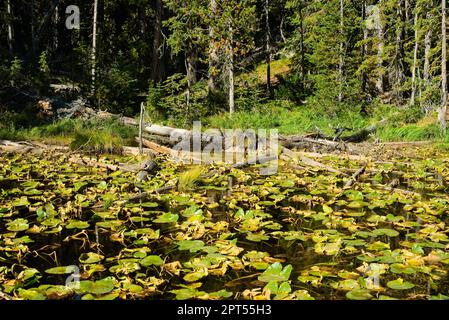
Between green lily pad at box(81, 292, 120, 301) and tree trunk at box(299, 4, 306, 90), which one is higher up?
tree trunk at box(299, 4, 306, 90)

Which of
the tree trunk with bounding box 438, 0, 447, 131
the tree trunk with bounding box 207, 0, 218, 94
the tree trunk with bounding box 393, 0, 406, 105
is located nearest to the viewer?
the tree trunk with bounding box 438, 0, 447, 131

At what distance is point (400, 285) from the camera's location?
351cm

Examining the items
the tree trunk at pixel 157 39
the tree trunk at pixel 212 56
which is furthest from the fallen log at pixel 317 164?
the tree trunk at pixel 157 39

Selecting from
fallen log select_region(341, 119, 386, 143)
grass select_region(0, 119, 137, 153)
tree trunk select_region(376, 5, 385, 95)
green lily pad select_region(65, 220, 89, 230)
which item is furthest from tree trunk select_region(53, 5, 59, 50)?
green lily pad select_region(65, 220, 89, 230)

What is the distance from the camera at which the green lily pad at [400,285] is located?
3483 mm

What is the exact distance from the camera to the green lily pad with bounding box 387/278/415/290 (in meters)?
3.48

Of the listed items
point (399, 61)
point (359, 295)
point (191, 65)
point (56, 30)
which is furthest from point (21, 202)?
point (56, 30)

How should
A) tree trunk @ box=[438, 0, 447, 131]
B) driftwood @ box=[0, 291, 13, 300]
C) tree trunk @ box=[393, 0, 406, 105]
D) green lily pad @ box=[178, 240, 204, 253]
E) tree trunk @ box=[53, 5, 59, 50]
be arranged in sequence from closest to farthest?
driftwood @ box=[0, 291, 13, 300], green lily pad @ box=[178, 240, 204, 253], tree trunk @ box=[438, 0, 447, 131], tree trunk @ box=[393, 0, 406, 105], tree trunk @ box=[53, 5, 59, 50]

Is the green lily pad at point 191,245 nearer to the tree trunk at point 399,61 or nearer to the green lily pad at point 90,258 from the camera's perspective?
the green lily pad at point 90,258

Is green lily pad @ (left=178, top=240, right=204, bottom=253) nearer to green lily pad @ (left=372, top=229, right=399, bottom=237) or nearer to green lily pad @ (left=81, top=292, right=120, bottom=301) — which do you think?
Result: green lily pad @ (left=81, top=292, right=120, bottom=301)

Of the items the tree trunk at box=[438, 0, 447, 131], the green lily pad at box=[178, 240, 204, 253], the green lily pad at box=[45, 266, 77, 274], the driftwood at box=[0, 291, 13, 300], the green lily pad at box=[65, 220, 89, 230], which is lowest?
the driftwood at box=[0, 291, 13, 300]
